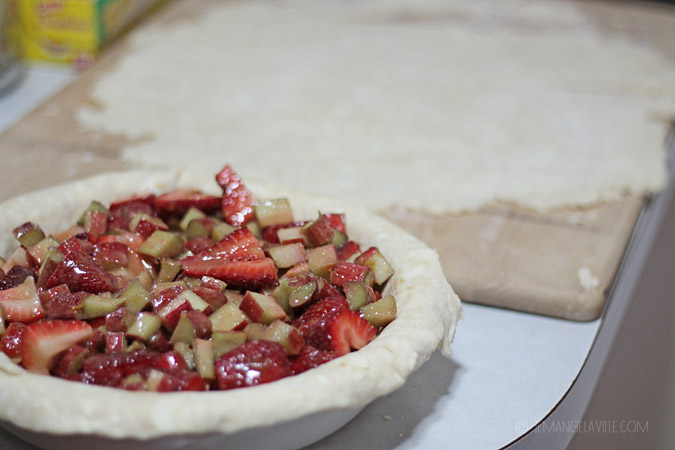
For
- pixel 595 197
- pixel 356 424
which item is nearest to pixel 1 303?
pixel 356 424

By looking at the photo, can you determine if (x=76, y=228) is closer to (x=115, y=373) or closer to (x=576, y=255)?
(x=115, y=373)

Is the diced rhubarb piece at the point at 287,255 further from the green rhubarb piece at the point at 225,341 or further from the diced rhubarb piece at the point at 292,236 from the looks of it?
the green rhubarb piece at the point at 225,341

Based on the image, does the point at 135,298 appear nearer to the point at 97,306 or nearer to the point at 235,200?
the point at 97,306

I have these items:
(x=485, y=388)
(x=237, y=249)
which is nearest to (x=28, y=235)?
(x=237, y=249)

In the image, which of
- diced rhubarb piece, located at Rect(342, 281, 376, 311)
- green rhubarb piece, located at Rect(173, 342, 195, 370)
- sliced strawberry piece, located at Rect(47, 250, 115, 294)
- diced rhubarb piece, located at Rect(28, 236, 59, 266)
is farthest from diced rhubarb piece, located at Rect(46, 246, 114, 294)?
diced rhubarb piece, located at Rect(342, 281, 376, 311)

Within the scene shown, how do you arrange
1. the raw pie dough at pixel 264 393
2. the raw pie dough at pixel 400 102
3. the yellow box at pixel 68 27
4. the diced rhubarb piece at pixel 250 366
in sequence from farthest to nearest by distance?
1. the yellow box at pixel 68 27
2. the raw pie dough at pixel 400 102
3. the diced rhubarb piece at pixel 250 366
4. the raw pie dough at pixel 264 393

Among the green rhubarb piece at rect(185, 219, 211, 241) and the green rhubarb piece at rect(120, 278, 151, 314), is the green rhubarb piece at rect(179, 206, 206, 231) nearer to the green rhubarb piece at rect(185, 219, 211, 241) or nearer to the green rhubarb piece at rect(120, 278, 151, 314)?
the green rhubarb piece at rect(185, 219, 211, 241)

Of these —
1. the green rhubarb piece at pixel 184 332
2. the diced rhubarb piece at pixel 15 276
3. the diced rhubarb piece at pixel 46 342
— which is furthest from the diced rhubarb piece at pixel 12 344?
the green rhubarb piece at pixel 184 332
